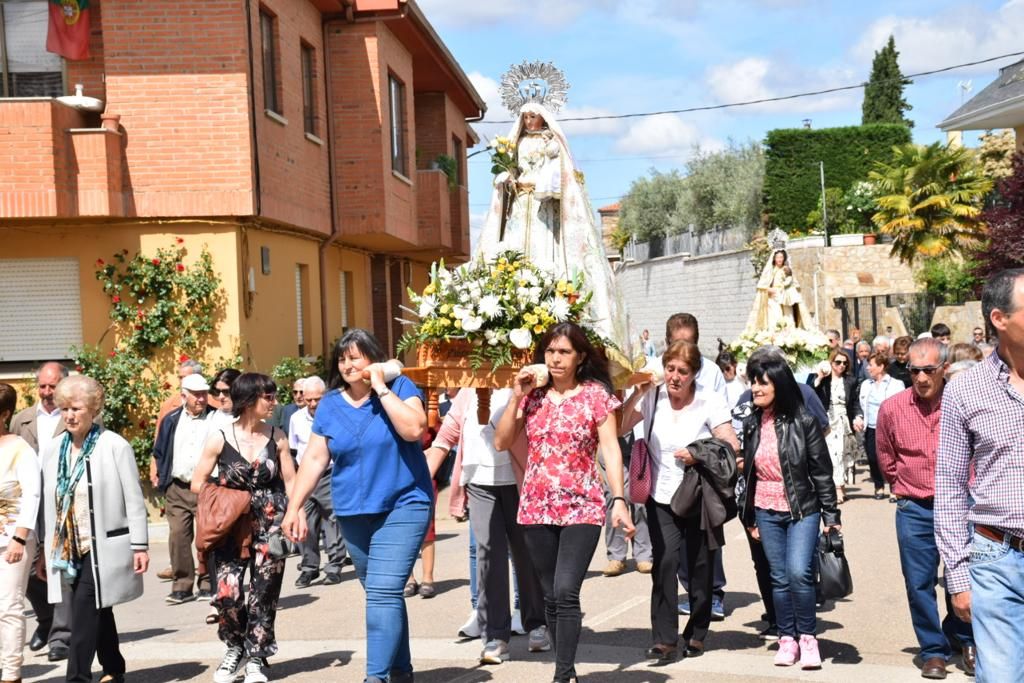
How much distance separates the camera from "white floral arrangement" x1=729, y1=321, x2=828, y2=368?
17.6 m


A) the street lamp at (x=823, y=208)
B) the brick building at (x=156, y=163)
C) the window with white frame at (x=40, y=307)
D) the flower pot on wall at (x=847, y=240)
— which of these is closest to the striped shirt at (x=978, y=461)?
the brick building at (x=156, y=163)

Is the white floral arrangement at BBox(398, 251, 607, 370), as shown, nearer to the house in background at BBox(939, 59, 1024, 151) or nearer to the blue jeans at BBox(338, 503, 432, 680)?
the blue jeans at BBox(338, 503, 432, 680)

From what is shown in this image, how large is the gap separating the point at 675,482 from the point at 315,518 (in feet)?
18.0

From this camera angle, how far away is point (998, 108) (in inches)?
1300

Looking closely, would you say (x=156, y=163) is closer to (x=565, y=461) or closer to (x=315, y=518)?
(x=315, y=518)

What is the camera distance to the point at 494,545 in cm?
845

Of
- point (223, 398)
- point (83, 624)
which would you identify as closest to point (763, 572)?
point (83, 624)

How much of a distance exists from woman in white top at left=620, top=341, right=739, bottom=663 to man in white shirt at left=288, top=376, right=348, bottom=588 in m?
4.81

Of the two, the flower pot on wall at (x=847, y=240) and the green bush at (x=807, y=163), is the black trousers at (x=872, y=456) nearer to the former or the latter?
the flower pot on wall at (x=847, y=240)

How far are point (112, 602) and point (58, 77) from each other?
10680mm

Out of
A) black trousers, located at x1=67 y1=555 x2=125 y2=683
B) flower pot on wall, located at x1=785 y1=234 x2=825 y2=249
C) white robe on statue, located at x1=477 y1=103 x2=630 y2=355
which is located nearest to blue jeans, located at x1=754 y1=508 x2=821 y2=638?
white robe on statue, located at x1=477 y1=103 x2=630 y2=355

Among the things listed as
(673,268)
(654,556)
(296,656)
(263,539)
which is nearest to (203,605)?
(296,656)

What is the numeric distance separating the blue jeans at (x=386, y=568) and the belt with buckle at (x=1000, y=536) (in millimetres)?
3101

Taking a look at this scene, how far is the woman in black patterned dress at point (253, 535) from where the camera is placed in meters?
8.20
